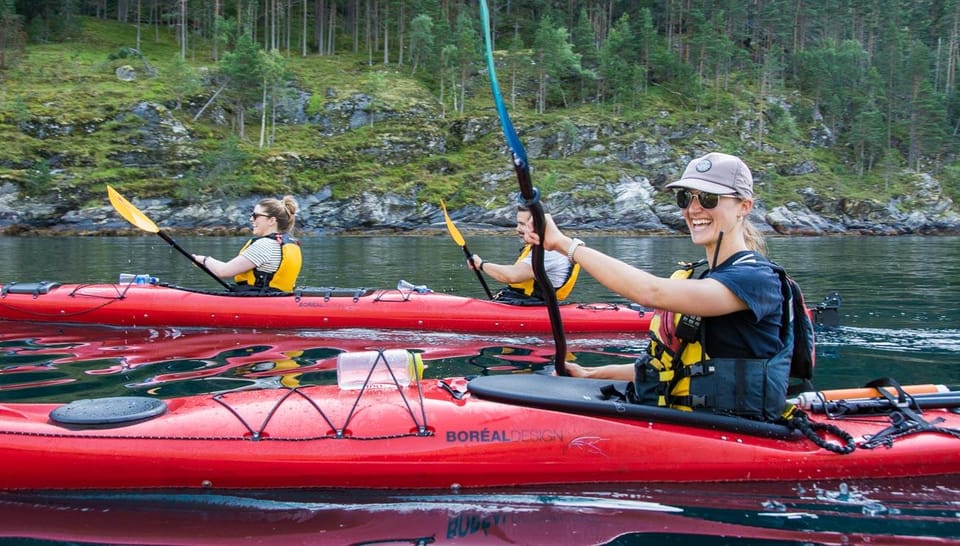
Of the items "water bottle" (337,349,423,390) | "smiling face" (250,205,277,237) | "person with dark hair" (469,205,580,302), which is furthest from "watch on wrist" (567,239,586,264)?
"smiling face" (250,205,277,237)

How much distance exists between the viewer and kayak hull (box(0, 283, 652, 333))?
8711 millimetres

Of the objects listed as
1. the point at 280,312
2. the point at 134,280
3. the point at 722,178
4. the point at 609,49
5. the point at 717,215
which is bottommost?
the point at 280,312

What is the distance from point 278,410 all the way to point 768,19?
7231cm

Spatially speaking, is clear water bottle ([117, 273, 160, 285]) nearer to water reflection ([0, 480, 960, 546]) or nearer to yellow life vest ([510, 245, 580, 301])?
yellow life vest ([510, 245, 580, 301])

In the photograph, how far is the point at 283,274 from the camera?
29.7 feet

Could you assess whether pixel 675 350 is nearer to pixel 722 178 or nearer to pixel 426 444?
pixel 722 178

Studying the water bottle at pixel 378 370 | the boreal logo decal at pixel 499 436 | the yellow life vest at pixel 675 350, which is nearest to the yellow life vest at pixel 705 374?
the yellow life vest at pixel 675 350

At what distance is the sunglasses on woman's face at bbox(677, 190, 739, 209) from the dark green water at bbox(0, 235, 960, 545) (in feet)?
5.01

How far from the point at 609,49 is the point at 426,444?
58231 millimetres

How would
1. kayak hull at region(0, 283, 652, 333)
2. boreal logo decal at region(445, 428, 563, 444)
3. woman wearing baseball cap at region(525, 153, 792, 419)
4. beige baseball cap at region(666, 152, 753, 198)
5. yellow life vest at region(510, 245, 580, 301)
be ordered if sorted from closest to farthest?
1. woman wearing baseball cap at region(525, 153, 792, 419)
2. beige baseball cap at region(666, 152, 753, 198)
3. boreal logo decal at region(445, 428, 563, 444)
4. yellow life vest at region(510, 245, 580, 301)
5. kayak hull at region(0, 283, 652, 333)

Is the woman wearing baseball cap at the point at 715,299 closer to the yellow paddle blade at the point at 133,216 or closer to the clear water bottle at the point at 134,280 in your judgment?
the yellow paddle blade at the point at 133,216

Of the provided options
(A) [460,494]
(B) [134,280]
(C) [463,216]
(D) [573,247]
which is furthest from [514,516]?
(C) [463,216]

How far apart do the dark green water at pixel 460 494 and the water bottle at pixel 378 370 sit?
28.6 inches

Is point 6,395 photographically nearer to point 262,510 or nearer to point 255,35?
point 262,510
